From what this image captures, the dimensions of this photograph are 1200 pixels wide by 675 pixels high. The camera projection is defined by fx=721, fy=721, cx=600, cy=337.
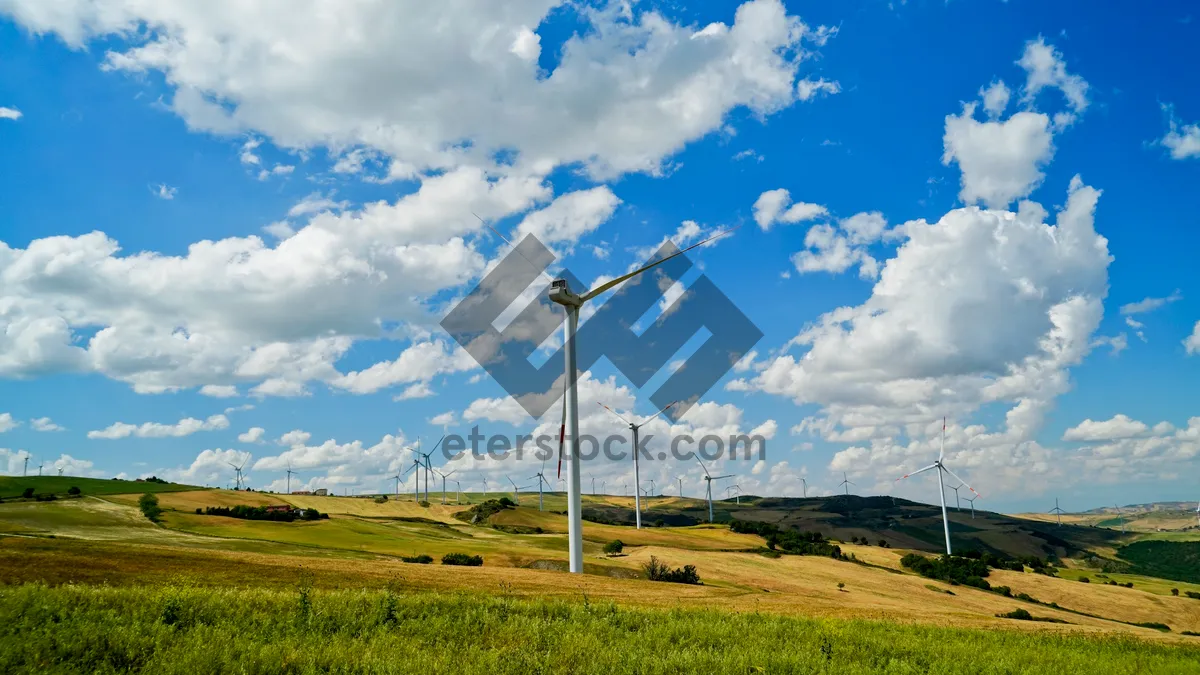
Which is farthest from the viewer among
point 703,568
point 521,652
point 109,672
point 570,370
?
point 703,568

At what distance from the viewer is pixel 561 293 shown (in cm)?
6319

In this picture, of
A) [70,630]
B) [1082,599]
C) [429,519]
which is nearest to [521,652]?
[70,630]

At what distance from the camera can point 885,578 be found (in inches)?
3469

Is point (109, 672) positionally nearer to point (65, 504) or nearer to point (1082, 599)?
point (1082, 599)

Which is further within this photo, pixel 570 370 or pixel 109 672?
pixel 570 370

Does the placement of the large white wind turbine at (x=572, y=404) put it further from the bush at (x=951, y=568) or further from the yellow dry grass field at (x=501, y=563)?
the bush at (x=951, y=568)

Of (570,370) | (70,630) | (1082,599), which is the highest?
(570,370)

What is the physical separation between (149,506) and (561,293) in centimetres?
8360

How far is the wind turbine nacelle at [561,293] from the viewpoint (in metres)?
63.2

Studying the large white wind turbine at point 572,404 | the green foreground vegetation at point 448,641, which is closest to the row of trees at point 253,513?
the large white wind turbine at point 572,404

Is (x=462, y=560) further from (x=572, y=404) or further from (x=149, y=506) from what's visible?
(x=149, y=506)

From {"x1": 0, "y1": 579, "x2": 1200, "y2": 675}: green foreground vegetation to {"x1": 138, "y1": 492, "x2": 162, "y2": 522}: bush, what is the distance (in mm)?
96250

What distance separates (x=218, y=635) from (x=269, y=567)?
2665 centimetres

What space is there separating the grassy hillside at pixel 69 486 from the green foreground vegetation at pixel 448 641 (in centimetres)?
12525
